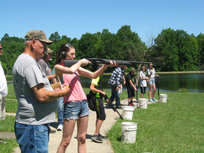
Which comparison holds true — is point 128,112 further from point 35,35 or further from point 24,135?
point 35,35

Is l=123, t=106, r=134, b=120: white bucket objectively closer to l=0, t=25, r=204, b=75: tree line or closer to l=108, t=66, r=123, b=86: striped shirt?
l=108, t=66, r=123, b=86: striped shirt

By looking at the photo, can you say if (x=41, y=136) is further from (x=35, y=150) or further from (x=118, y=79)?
(x=118, y=79)

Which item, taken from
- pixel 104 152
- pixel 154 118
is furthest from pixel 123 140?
pixel 154 118

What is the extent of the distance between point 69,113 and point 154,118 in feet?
17.2

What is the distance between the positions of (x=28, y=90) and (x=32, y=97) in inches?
3.5

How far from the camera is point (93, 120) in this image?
303 inches

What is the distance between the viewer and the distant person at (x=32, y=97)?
2.39 meters

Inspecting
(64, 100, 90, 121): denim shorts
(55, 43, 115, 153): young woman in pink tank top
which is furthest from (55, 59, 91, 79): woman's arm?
(64, 100, 90, 121): denim shorts

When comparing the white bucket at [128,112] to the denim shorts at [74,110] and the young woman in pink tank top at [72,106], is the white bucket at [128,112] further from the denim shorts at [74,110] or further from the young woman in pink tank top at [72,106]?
the denim shorts at [74,110]

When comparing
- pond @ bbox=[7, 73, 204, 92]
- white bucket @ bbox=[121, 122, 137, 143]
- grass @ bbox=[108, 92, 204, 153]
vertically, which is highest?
white bucket @ bbox=[121, 122, 137, 143]

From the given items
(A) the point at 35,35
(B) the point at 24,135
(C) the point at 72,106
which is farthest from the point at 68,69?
(B) the point at 24,135

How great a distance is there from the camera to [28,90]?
96.0 inches

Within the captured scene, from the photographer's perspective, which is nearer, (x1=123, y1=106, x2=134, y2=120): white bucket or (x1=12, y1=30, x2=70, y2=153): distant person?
(x1=12, y1=30, x2=70, y2=153): distant person

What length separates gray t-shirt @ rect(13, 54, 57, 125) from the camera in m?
2.37
